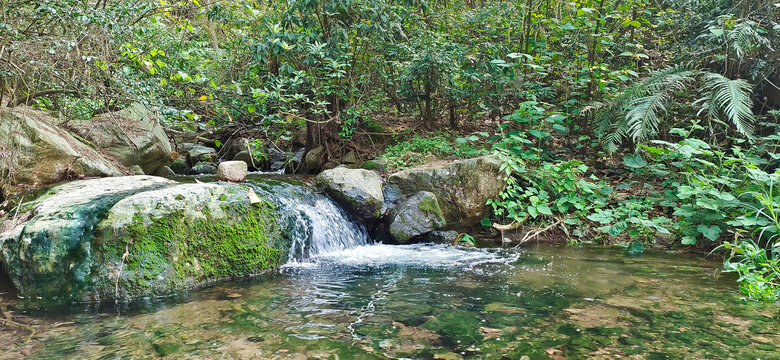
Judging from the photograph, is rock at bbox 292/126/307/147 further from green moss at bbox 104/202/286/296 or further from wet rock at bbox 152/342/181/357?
wet rock at bbox 152/342/181/357

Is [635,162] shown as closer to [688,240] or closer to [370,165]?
[688,240]

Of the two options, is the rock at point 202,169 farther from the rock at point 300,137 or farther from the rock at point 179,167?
the rock at point 300,137

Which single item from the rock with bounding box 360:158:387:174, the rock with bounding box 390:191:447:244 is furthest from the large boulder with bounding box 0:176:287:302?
the rock with bounding box 360:158:387:174

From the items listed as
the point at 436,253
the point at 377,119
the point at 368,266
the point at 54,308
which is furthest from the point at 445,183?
the point at 54,308

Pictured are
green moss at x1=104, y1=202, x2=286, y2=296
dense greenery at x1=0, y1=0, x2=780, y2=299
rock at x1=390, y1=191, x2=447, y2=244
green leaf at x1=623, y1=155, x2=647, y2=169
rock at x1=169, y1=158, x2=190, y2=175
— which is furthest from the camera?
rock at x1=169, y1=158, x2=190, y2=175

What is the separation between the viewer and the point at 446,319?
304cm

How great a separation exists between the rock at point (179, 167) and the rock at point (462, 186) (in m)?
5.33

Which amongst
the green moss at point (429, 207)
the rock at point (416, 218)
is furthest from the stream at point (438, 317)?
the green moss at point (429, 207)

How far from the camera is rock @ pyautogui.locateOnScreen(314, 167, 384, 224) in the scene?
6117mm

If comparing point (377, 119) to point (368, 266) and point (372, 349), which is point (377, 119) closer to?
point (368, 266)

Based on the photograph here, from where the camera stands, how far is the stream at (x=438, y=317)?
2504 mm

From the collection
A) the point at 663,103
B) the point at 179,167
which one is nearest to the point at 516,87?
the point at 663,103

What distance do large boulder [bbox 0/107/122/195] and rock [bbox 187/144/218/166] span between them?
3.82 metres

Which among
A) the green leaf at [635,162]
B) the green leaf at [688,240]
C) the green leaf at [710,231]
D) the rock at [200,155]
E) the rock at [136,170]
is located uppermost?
the rock at [200,155]
